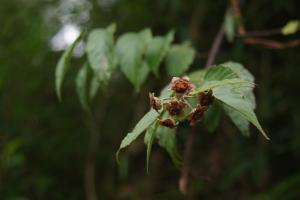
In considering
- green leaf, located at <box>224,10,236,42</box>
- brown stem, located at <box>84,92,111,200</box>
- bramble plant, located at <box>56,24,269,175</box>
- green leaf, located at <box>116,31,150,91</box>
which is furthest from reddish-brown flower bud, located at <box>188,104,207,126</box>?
brown stem, located at <box>84,92,111,200</box>

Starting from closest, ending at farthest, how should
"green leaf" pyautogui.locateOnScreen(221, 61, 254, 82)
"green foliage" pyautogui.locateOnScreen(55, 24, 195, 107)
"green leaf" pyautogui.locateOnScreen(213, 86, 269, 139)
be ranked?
"green leaf" pyautogui.locateOnScreen(213, 86, 269, 139)
"green leaf" pyautogui.locateOnScreen(221, 61, 254, 82)
"green foliage" pyautogui.locateOnScreen(55, 24, 195, 107)

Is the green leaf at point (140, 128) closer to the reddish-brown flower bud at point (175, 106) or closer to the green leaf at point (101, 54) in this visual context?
the reddish-brown flower bud at point (175, 106)

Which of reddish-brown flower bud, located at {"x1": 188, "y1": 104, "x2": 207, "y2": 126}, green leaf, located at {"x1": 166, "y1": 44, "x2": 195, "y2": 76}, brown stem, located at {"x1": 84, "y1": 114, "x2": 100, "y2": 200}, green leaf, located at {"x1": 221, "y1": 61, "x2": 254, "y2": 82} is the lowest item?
brown stem, located at {"x1": 84, "y1": 114, "x2": 100, "y2": 200}

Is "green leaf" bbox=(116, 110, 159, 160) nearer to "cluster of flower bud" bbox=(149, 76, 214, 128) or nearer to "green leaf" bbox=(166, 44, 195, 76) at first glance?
"cluster of flower bud" bbox=(149, 76, 214, 128)

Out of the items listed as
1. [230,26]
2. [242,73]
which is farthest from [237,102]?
[230,26]

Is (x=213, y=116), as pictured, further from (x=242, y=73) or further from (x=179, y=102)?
(x=179, y=102)

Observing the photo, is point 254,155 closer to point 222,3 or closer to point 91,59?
point 222,3
